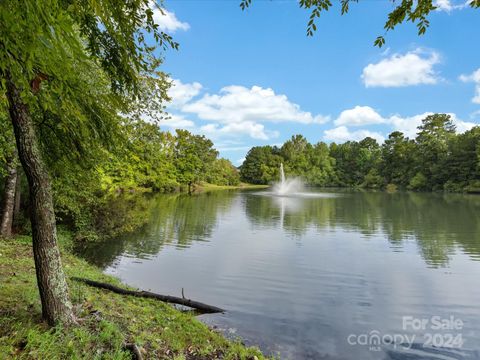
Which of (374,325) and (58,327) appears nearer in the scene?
(58,327)

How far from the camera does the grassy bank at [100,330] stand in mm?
3975

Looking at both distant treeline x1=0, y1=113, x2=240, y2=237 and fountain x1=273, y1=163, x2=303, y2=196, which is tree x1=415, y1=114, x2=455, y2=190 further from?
distant treeline x1=0, y1=113, x2=240, y2=237

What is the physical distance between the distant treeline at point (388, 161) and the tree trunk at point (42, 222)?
6781 centimetres

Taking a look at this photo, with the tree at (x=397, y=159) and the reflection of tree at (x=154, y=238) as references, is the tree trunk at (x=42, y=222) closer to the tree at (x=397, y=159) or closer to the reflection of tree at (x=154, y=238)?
the reflection of tree at (x=154, y=238)

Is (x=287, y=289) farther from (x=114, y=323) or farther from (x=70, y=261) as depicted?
(x=70, y=261)

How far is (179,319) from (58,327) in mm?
2490

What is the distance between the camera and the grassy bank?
13.0 feet

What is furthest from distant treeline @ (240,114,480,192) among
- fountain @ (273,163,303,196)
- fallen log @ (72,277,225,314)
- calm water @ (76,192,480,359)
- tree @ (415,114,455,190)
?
fallen log @ (72,277,225,314)

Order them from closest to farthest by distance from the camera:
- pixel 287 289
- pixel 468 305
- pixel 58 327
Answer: pixel 58 327 < pixel 468 305 < pixel 287 289

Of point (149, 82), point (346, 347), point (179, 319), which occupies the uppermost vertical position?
point (149, 82)

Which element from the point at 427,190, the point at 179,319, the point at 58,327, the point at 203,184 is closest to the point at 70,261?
the point at 179,319

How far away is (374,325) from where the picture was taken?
739cm

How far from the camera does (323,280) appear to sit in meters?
10.4

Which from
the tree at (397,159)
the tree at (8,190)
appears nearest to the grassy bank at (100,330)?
the tree at (8,190)
